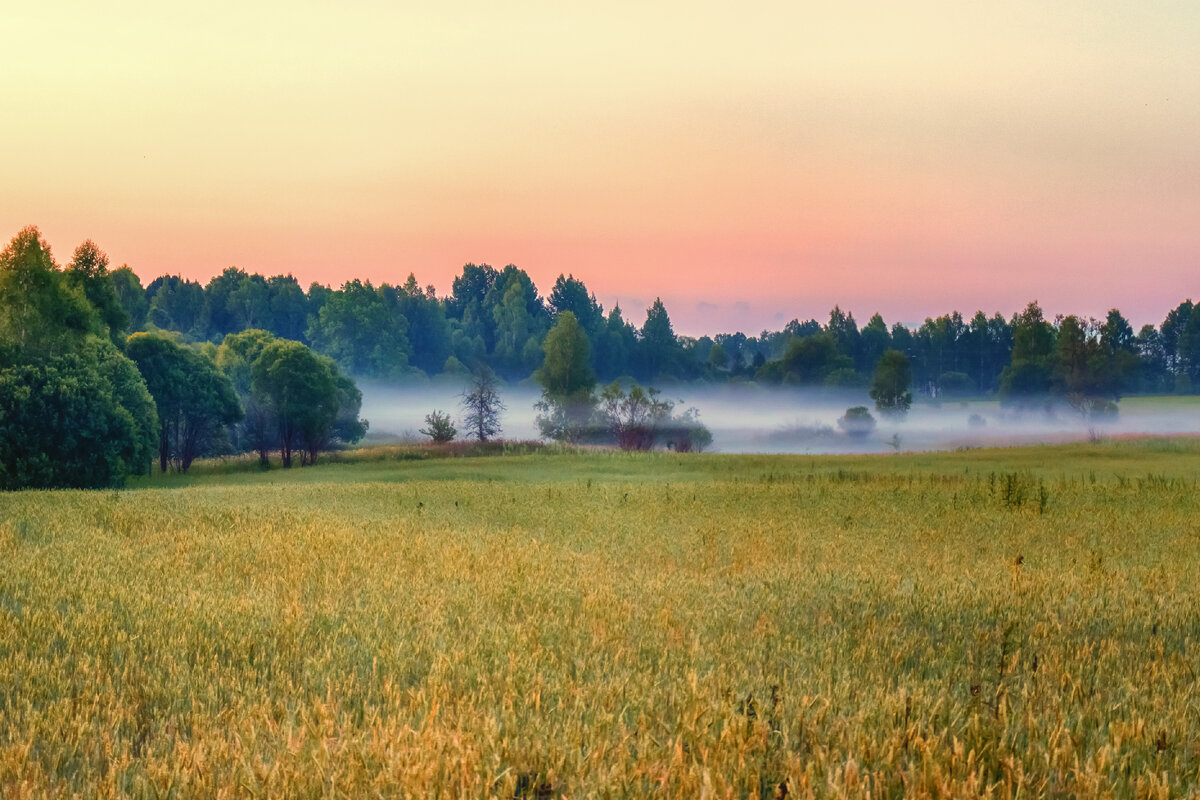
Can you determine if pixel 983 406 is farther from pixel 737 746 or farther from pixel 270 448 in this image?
pixel 737 746

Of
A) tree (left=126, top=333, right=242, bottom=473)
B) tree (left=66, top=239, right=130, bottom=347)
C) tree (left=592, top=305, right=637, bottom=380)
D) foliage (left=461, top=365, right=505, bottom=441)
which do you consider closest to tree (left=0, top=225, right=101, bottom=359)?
tree (left=66, top=239, right=130, bottom=347)

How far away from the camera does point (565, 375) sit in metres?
100

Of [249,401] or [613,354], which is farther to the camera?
[613,354]

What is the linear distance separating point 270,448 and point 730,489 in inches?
2266

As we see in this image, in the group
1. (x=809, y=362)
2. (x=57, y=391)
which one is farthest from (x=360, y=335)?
(x=57, y=391)

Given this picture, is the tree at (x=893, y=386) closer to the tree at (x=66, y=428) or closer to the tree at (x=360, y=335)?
the tree at (x=360, y=335)

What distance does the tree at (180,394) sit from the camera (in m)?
58.4

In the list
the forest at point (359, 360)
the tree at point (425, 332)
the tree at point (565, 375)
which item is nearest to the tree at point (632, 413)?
the forest at point (359, 360)

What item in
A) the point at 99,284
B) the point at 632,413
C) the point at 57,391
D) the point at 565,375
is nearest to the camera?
the point at 57,391

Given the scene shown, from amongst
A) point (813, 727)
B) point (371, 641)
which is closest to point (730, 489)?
point (371, 641)

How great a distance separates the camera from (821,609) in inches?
311

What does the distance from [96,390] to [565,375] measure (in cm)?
6073

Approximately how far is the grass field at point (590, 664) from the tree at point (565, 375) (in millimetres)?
78345

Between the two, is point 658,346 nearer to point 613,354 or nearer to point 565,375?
point 613,354
